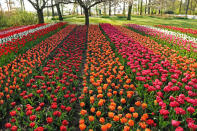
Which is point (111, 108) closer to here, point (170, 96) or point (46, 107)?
point (170, 96)

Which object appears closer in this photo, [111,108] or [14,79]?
[111,108]

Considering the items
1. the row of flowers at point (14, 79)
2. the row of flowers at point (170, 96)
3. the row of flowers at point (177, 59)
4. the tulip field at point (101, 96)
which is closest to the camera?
the row of flowers at point (170, 96)

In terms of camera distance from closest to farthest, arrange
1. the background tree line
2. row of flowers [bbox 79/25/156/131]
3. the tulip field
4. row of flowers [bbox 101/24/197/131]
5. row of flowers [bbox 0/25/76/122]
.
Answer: row of flowers [bbox 79/25/156/131]
row of flowers [bbox 101/24/197/131]
the tulip field
row of flowers [bbox 0/25/76/122]
the background tree line

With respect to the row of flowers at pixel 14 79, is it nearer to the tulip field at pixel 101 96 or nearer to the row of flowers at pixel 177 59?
the tulip field at pixel 101 96

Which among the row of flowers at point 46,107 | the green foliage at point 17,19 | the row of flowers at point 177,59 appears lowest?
the row of flowers at point 46,107

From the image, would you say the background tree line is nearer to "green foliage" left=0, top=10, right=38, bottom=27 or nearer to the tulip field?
"green foliage" left=0, top=10, right=38, bottom=27

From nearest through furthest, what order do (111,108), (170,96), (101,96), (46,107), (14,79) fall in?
(111,108), (170,96), (101,96), (46,107), (14,79)

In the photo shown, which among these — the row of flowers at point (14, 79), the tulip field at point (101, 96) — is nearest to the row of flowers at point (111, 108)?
the tulip field at point (101, 96)

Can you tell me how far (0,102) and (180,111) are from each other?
401 cm

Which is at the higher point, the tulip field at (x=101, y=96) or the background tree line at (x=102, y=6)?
the background tree line at (x=102, y=6)

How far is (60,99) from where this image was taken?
4102 millimetres

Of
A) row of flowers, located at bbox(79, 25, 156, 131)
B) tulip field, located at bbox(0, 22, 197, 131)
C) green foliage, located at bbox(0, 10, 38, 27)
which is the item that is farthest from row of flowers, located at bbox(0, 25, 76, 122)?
green foliage, located at bbox(0, 10, 38, 27)

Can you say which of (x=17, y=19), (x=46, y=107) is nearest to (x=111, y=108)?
(x=46, y=107)

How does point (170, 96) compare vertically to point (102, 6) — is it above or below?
below
